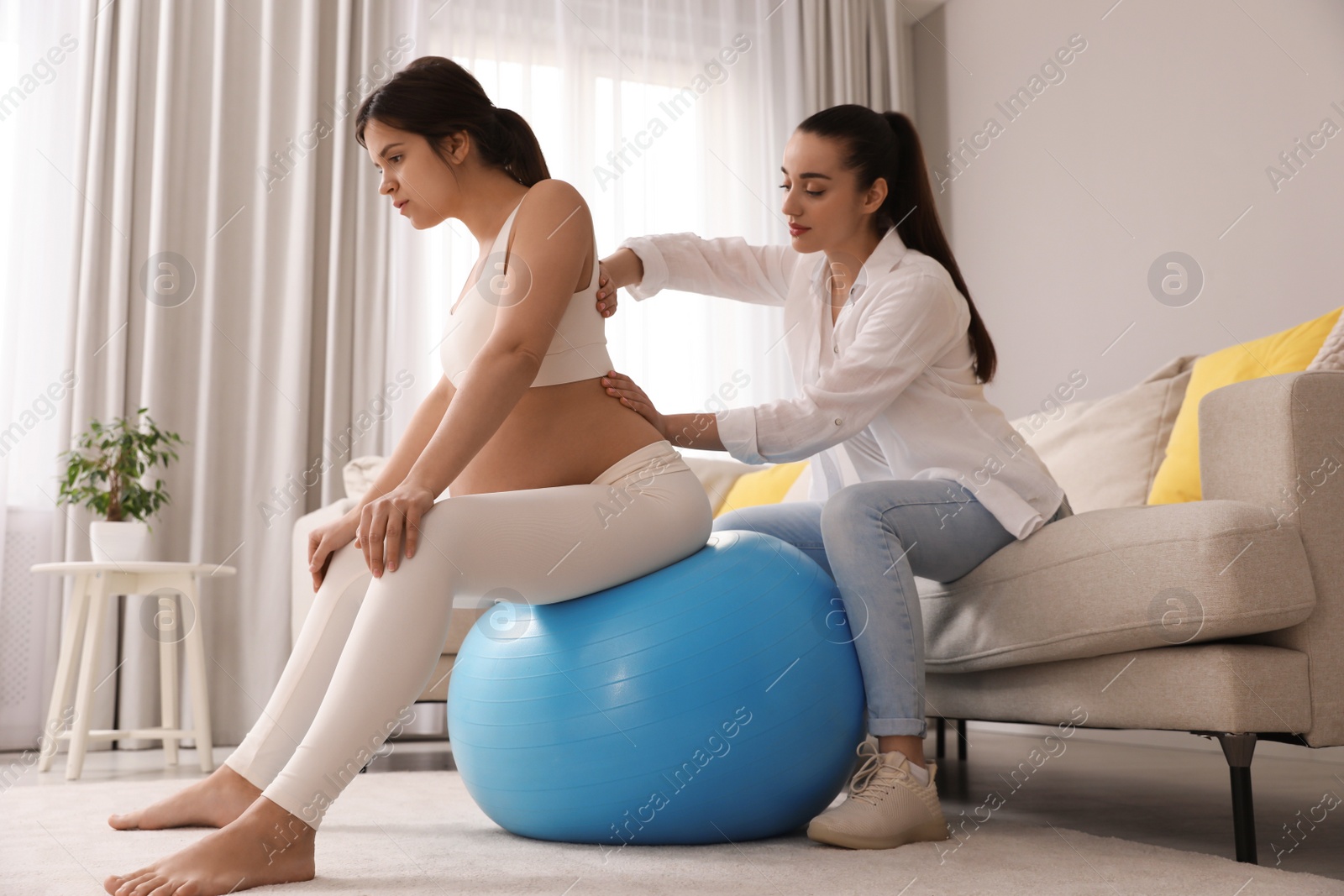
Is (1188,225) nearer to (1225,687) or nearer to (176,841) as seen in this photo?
(1225,687)

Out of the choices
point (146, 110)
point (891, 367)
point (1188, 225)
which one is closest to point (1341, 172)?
point (1188, 225)

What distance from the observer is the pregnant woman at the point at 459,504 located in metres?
1.17

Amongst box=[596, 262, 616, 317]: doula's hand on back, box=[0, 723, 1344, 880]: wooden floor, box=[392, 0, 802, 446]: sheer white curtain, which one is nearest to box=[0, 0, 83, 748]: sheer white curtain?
box=[0, 723, 1344, 880]: wooden floor

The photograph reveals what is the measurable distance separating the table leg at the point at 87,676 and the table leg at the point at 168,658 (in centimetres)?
19

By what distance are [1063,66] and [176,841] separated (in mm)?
3270

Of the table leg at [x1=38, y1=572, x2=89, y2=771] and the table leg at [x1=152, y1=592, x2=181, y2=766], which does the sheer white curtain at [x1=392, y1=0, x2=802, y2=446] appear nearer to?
the table leg at [x1=152, y1=592, x2=181, y2=766]

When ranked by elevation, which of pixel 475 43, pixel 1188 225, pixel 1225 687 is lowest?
pixel 1225 687

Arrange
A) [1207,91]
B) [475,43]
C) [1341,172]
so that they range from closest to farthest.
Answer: [1341,172]
[1207,91]
[475,43]

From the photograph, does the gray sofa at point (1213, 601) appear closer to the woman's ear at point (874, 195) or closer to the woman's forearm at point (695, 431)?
the woman's forearm at point (695, 431)

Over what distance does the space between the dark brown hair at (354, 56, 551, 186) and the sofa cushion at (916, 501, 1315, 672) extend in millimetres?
955

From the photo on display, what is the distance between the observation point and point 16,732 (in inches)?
122

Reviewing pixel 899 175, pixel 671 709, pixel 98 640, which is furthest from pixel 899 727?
pixel 98 640

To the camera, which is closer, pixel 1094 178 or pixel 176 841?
pixel 176 841

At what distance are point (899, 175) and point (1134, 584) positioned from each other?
32.2 inches
